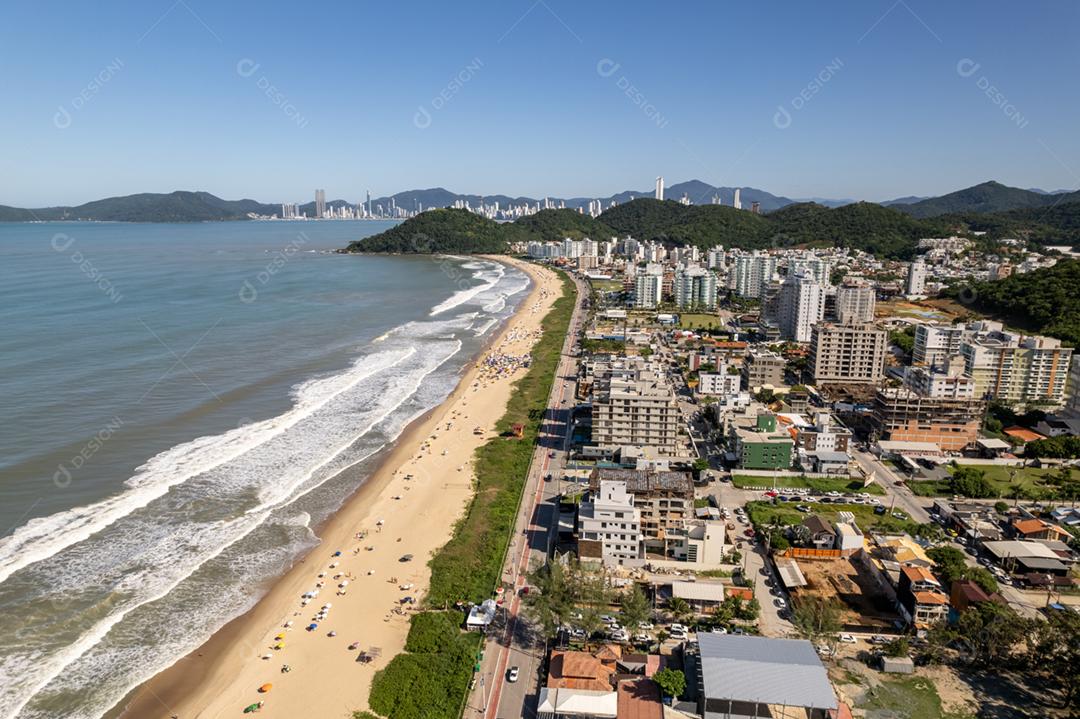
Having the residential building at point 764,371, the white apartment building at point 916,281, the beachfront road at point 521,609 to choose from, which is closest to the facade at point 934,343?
the residential building at point 764,371

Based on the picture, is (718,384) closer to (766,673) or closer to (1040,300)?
(766,673)

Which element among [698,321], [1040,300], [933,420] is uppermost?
[1040,300]

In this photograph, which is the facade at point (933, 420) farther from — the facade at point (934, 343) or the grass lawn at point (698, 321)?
the grass lawn at point (698, 321)

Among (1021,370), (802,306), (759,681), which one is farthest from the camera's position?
(802,306)

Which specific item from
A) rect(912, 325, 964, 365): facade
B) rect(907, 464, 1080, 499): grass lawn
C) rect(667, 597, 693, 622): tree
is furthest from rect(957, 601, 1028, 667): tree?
rect(912, 325, 964, 365): facade

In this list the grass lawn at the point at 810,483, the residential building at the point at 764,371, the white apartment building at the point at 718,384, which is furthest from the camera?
the residential building at the point at 764,371

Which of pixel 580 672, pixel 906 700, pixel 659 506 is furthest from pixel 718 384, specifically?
pixel 580 672
